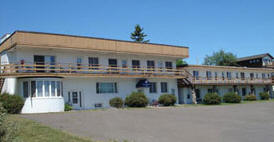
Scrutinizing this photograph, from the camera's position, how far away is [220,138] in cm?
1293

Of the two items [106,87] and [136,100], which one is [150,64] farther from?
[136,100]

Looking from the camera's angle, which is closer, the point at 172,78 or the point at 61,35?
the point at 61,35

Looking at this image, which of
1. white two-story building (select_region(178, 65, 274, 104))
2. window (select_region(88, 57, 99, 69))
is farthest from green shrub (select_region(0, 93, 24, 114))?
white two-story building (select_region(178, 65, 274, 104))

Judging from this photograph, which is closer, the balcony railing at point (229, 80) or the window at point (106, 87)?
the window at point (106, 87)

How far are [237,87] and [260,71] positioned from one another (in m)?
8.50

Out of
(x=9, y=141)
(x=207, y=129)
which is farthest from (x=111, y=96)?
(x=9, y=141)

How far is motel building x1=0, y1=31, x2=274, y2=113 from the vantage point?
25.5 metres

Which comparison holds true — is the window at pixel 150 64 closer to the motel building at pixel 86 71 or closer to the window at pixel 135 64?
the motel building at pixel 86 71

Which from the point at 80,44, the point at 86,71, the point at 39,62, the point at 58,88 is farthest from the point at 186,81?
the point at 39,62

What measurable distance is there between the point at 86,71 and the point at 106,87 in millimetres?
3136

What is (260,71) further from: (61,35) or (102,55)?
(61,35)

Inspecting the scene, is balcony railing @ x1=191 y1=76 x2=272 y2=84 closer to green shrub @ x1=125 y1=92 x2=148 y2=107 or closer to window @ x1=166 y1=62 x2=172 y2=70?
window @ x1=166 y1=62 x2=172 y2=70

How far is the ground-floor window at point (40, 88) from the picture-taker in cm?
2512

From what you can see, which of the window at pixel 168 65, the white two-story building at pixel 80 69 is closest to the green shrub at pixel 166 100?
the white two-story building at pixel 80 69
